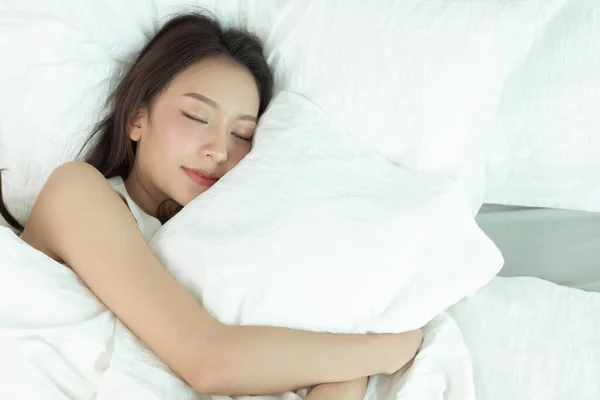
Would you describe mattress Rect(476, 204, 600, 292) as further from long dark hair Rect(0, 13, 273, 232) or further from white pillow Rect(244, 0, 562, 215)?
long dark hair Rect(0, 13, 273, 232)

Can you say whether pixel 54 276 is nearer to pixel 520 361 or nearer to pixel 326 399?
pixel 326 399

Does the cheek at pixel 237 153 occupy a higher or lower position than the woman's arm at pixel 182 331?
higher

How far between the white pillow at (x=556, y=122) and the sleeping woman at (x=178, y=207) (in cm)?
49

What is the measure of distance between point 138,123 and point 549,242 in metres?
0.88

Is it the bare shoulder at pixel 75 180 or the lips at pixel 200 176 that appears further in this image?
the lips at pixel 200 176

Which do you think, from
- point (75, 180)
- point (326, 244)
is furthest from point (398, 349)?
point (75, 180)

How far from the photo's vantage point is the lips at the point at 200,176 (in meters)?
1.16

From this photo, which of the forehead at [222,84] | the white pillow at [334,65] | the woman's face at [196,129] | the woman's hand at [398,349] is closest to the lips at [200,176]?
the woman's face at [196,129]

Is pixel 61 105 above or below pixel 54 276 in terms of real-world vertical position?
above

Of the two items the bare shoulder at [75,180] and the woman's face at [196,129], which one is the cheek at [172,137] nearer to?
the woman's face at [196,129]

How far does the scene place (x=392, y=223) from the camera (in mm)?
994

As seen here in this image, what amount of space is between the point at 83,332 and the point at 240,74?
1.96 ft

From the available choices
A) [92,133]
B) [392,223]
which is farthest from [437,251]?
[92,133]

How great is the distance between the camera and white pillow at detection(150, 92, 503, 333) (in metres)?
0.93
